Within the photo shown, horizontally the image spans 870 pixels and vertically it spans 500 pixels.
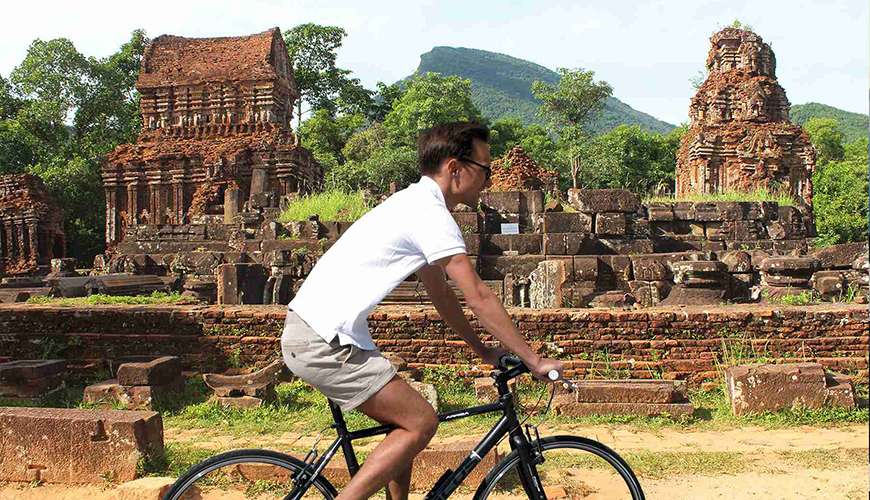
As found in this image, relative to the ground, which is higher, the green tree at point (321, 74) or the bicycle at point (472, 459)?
the green tree at point (321, 74)

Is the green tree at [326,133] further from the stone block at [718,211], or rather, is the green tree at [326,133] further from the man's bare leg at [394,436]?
the man's bare leg at [394,436]

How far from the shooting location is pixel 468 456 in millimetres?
2488

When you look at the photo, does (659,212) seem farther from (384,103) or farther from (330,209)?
(384,103)

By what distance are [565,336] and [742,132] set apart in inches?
853

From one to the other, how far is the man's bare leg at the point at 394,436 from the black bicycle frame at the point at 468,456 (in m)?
0.10

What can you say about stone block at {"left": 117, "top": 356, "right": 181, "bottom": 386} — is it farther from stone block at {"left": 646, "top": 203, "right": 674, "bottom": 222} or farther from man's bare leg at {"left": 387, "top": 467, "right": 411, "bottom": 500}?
stone block at {"left": 646, "top": 203, "right": 674, "bottom": 222}

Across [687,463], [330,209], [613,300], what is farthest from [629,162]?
[687,463]

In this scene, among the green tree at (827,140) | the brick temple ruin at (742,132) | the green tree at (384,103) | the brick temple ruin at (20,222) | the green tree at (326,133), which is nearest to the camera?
the brick temple ruin at (742,132)

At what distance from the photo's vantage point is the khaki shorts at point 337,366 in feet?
7.64

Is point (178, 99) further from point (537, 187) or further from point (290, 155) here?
point (537, 187)

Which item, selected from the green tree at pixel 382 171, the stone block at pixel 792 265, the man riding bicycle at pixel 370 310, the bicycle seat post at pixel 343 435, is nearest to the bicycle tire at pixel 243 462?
the bicycle seat post at pixel 343 435

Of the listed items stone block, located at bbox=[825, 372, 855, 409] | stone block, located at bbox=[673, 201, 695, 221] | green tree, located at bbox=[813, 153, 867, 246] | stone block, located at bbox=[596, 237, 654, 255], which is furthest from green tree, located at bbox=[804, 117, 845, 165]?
stone block, located at bbox=[825, 372, 855, 409]

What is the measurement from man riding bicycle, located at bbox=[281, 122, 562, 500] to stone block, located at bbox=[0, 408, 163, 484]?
2.39 meters

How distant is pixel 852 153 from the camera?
46.1 meters
